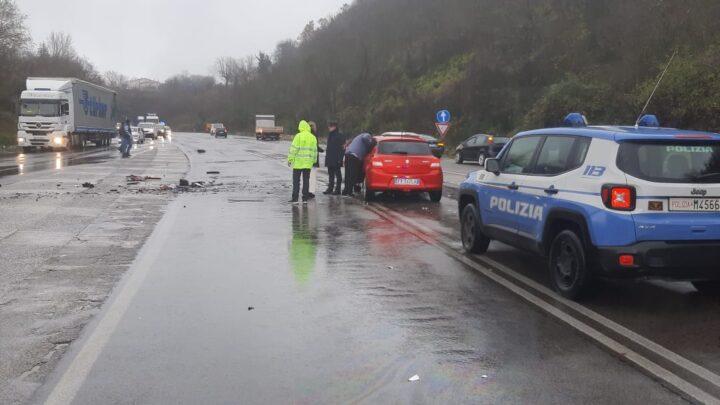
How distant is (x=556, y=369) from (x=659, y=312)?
1954 mm

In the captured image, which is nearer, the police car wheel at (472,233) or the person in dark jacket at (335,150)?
the police car wheel at (472,233)

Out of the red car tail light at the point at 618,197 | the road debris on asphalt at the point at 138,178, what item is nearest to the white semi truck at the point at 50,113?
the road debris on asphalt at the point at 138,178

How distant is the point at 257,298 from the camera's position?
639 centimetres

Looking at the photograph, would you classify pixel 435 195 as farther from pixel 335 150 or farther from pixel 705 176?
pixel 705 176

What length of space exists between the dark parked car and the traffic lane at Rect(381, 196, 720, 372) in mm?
22267

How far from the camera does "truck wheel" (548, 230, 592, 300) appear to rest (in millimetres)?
6141

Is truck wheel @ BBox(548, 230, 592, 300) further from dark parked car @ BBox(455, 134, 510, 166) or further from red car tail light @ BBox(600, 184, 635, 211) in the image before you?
dark parked car @ BBox(455, 134, 510, 166)

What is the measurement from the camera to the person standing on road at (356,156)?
1577 cm

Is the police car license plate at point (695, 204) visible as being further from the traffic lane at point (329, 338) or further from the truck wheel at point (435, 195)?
the truck wheel at point (435, 195)

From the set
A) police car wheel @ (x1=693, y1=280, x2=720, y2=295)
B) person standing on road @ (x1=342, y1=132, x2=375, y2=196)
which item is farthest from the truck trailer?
police car wheel @ (x1=693, y1=280, x2=720, y2=295)

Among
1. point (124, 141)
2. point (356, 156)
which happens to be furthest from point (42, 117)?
point (356, 156)

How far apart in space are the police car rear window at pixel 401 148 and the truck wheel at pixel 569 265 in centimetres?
846

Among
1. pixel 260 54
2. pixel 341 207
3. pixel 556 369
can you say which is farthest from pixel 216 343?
pixel 260 54

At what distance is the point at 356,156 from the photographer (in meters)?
15.9
